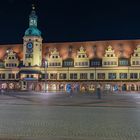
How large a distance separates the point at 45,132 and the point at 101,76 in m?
74.4

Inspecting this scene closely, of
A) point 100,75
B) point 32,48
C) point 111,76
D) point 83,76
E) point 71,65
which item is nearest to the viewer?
A: point 111,76

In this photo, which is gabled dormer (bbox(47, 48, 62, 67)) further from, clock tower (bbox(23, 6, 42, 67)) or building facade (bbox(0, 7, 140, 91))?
clock tower (bbox(23, 6, 42, 67))

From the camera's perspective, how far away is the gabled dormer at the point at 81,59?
A: 88275 mm

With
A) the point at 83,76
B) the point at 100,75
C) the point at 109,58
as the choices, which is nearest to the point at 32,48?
the point at 83,76

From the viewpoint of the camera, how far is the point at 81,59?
88750 millimetres

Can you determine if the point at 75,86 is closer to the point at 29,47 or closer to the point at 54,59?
the point at 54,59

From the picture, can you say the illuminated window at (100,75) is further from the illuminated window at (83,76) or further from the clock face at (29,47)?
the clock face at (29,47)

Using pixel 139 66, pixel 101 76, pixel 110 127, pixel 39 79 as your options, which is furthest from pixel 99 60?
pixel 110 127

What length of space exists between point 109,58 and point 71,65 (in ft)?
32.0

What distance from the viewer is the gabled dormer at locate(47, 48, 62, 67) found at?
295ft

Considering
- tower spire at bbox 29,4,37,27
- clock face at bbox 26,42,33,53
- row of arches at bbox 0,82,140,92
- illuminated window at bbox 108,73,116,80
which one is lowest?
row of arches at bbox 0,82,140,92

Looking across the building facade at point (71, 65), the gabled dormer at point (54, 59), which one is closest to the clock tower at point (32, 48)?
the building facade at point (71, 65)

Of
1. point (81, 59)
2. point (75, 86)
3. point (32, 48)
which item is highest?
point (32, 48)

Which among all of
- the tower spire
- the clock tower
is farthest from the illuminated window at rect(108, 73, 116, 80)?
the tower spire
